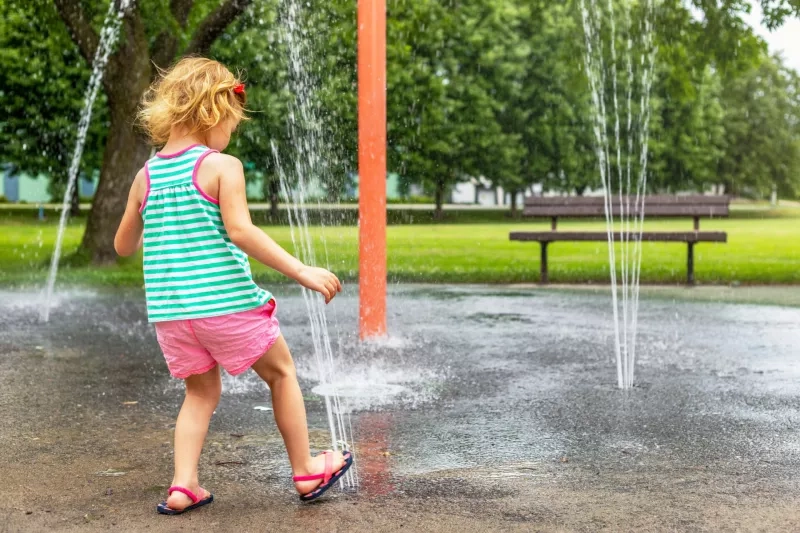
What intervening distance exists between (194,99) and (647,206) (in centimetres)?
1022

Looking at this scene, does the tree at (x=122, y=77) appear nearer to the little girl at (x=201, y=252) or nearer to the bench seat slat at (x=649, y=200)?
the bench seat slat at (x=649, y=200)

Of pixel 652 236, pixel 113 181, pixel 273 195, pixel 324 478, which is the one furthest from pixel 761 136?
pixel 324 478

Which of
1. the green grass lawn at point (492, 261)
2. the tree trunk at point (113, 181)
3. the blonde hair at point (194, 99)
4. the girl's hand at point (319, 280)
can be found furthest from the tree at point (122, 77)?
the girl's hand at point (319, 280)

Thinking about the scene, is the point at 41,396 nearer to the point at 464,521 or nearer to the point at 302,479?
the point at 302,479

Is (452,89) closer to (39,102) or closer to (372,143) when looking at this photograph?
(39,102)

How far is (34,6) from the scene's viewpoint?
15.2 m

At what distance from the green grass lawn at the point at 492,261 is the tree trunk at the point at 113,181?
0.45 meters

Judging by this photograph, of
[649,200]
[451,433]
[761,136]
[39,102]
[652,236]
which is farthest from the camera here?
[761,136]

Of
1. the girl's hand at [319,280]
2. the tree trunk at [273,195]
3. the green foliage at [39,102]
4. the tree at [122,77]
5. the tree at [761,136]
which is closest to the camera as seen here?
the girl's hand at [319,280]

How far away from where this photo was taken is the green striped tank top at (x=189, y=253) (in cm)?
337

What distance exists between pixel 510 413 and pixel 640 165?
4515 cm

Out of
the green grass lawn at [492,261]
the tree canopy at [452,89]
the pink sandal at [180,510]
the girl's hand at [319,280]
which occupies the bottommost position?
the green grass lawn at [492,261]

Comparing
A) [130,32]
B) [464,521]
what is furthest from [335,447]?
[130,32]

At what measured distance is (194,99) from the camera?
339 cm
